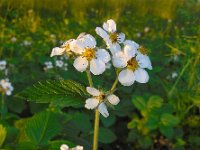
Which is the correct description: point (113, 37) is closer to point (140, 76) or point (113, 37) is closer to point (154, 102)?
point (140, 76)

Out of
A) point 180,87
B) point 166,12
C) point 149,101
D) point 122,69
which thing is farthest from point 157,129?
point 166,12

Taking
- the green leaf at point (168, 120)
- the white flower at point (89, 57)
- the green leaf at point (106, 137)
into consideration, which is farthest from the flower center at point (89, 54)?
the green leaf at point (168, 120)

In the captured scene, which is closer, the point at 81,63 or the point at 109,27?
the point at 81,63

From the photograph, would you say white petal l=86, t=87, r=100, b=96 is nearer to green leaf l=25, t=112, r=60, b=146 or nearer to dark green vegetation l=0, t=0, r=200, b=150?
dark green vegetation l=0, t=0, r=200, b=150

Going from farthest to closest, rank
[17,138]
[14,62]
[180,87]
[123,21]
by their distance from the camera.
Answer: [123,21], [14,62], [180,87], [17,138]

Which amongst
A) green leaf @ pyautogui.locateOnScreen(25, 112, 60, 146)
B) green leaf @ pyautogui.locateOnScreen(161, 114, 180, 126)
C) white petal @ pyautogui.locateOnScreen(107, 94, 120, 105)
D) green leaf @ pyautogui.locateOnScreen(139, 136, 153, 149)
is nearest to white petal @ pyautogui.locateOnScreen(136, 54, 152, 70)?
white petal @ pyautogui.locateOnScreen(107, 94, 120, 105)

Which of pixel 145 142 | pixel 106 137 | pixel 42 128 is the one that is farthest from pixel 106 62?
pixel 145 142

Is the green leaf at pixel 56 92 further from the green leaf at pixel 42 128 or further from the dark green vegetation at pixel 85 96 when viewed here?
the green leaf at pixel 42 128

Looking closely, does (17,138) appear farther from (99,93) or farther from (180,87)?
(180,87)

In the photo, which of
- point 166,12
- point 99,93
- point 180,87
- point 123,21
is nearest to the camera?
point 99,93
